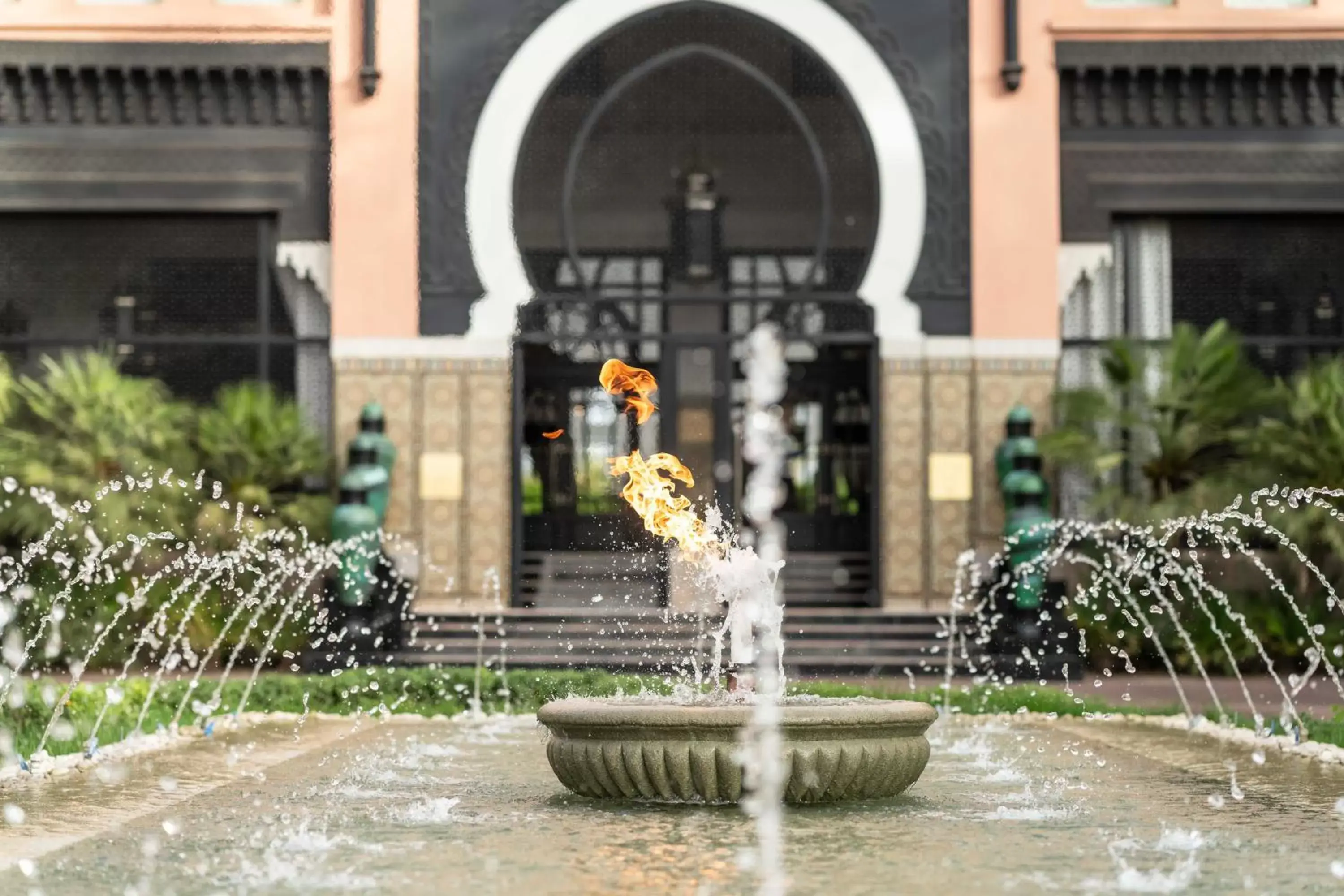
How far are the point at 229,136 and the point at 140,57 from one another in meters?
1.17

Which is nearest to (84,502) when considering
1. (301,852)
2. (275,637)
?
(275,637)

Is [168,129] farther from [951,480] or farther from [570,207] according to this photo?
[951,480]

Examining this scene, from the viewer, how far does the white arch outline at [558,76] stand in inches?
823

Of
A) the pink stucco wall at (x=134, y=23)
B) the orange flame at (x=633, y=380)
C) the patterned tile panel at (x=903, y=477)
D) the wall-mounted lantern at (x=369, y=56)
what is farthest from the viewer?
the pink stucco wall at (x=134, y=23)

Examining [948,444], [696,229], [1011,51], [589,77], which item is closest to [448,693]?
[948,444]

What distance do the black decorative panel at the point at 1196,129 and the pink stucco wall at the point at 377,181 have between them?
6565 mm

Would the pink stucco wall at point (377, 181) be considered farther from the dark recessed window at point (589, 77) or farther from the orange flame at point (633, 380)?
the orange flame at point (633, 380)

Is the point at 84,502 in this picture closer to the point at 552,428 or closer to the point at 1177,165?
the point at 552,428

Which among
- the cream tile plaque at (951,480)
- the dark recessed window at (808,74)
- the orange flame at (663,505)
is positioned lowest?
the orange flame at (663,505)

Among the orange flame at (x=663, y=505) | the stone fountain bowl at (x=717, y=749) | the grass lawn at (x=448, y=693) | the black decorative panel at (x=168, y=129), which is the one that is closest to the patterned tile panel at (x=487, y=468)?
the black decorative panel at (x=168, y=129)

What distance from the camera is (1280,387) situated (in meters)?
19.6

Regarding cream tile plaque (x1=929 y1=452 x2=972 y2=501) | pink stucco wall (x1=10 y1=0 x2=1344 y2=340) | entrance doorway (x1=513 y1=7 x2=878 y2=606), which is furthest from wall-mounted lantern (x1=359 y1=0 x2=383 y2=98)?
cream tile plaque (x1=929 y1=452 x2=972 y2=501)

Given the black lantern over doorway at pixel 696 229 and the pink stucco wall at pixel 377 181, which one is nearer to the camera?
the pink stucco wall at pixel 377 181

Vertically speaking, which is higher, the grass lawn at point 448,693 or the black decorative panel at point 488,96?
the black decorative panel at point 488,96
